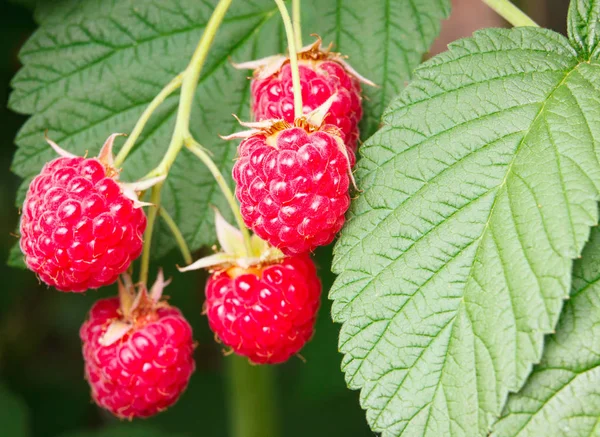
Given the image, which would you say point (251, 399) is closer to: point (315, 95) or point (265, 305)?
point (265, 305)

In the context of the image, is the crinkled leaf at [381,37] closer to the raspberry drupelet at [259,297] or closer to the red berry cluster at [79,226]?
the raspberry drupelet at [259,297]

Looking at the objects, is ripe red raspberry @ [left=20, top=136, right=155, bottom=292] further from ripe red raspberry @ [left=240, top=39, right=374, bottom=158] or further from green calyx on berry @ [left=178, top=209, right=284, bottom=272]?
ripe red raspberry @ [left=240, top=39, right=374, bottom=158]

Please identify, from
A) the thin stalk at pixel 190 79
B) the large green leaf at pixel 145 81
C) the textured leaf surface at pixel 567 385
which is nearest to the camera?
the textured leaf surface at pixel 567 385

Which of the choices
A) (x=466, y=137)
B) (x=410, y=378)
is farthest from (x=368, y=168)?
(x=410, y=378)

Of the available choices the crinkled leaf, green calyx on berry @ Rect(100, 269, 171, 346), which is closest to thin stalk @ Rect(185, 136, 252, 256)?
green calyx on berry @ Rect(100, 269, 171, 346)

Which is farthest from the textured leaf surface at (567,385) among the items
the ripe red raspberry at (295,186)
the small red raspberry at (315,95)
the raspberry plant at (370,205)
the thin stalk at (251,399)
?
the thin stalk at (251,399)

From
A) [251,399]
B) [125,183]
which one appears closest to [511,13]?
[125,183]

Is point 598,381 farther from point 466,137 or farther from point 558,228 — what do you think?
point 466,137

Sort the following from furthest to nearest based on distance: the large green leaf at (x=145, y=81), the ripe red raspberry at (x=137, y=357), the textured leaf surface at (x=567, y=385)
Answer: the large green leaf at (x=145, y=81) → the ripe red raspberry at (x=137, y=357) → the textured leaf surface at (x=567, y=385)
